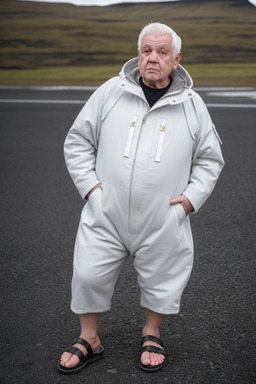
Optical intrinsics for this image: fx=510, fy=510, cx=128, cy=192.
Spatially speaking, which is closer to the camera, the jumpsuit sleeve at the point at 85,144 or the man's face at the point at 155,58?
the man's face at the point at 155,58

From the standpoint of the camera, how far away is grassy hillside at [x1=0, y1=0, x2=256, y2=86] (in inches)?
618

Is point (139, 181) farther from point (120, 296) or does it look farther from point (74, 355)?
Result: point (120, 296)

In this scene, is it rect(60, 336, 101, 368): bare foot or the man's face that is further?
rect(60, 336, 101, 368): bare foot

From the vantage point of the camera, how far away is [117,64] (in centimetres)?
1773

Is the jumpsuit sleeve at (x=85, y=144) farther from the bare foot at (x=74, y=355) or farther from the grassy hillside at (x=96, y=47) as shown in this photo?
the grassy hillside at (x=96, y=47)

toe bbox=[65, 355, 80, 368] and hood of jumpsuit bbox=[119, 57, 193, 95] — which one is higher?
hood of jumpsuit bbox=[119, 57, 193, 95]

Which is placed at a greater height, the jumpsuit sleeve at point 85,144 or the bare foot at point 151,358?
the jumpsuit sleeve at point 85,144

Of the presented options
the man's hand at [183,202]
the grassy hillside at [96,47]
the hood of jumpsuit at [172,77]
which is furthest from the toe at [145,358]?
the grassy hillside at [96,47]

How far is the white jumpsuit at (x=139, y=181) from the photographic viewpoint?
225 cm

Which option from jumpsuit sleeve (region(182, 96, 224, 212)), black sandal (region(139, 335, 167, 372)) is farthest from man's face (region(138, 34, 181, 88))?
black sandal (region(139, 335, 167, 372))

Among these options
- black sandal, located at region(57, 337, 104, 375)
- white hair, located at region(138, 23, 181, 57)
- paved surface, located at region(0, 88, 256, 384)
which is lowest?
paved surface, located at region(0, 88, 256, 384)

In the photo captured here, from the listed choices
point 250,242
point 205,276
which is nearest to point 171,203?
point 205,276

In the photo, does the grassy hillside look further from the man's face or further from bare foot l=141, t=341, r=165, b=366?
bare foot l=141, t=341, r=165, b=366

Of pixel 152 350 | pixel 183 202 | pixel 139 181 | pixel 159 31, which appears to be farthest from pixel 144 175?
pixel 152 350
